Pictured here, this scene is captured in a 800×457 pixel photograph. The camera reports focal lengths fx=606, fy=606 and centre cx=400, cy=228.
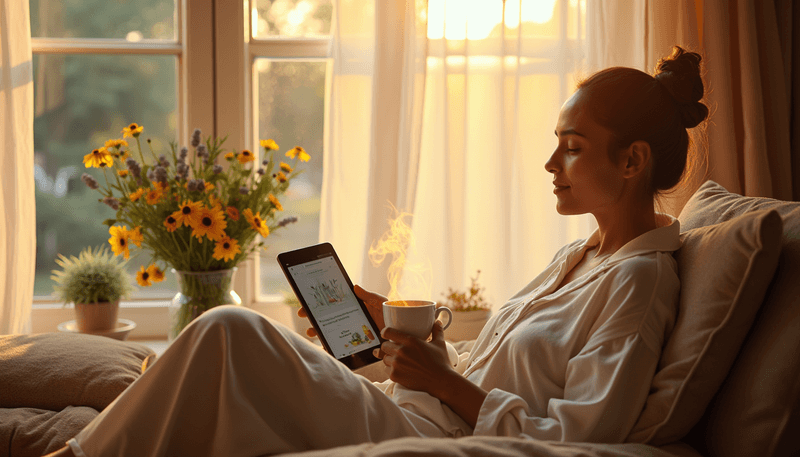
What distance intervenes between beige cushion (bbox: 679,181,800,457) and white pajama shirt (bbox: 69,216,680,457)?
0.12 metres

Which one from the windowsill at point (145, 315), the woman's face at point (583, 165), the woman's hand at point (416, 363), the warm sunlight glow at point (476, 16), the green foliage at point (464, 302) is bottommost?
the windowsill at point (145, 315)

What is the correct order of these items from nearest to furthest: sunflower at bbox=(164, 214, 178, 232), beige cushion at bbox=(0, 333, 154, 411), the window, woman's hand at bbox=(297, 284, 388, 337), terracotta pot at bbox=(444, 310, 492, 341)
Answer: beige cushion at bbox=(0, 333, 154, 411) < woman's hand at bbox=(297, 284, 388, 337) < sunflower at bbox=(164, 214, 178, 232) < terracotta pot at bbox=(444, 310, 492, 341) < the window

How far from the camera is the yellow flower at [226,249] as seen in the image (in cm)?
164

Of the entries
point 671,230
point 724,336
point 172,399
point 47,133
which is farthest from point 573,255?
point 47,133

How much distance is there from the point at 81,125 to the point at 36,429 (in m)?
1.54

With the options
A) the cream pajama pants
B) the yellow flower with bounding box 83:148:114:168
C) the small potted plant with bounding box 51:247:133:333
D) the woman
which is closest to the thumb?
the woman

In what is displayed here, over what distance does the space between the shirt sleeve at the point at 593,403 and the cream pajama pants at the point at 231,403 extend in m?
0.21

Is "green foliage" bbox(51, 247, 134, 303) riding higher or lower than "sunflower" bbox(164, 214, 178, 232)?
lower

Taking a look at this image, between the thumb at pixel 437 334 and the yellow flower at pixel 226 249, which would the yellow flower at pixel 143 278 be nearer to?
the yellow flower at pixel 226 249

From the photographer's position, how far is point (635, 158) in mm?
1186

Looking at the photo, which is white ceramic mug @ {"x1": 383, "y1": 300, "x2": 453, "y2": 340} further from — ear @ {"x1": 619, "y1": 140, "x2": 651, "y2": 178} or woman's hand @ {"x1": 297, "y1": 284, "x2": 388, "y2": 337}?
ear @ {"x1": 619, "y1": 140, "x2": 651, "y2": 178}

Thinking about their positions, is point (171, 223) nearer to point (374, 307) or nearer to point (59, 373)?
point (59, 373)

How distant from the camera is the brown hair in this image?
118cm

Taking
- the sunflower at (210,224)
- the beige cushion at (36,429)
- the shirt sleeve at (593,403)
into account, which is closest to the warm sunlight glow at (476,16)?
the sunflower at (210,224)
